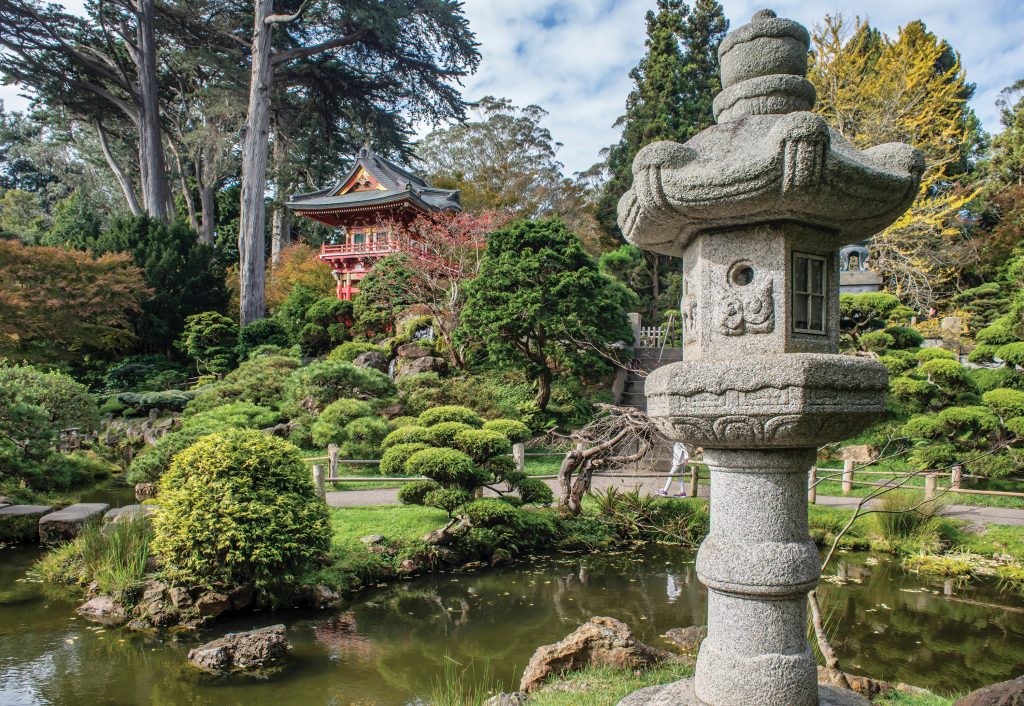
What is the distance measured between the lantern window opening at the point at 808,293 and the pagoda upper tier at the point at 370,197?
19.6 m

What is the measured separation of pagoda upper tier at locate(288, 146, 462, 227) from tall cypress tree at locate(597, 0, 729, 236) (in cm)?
725

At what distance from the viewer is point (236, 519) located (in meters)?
5.80

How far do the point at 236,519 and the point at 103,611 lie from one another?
5.34 feet

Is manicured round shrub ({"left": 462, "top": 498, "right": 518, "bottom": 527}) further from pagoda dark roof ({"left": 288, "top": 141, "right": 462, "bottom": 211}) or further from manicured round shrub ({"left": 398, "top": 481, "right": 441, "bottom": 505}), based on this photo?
pagoda dark roof ({"left": 288, "top": 141, "right": 462, "bottom": 211})

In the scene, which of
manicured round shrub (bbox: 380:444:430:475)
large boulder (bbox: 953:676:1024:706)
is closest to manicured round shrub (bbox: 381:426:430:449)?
manicured round shrub (bbox: 380:444:430:475)

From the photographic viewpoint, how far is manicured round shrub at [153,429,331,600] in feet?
18.8

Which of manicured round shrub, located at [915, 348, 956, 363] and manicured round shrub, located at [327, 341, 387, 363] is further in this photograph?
manicured round shrub, located at [327, 341, 387, 363]

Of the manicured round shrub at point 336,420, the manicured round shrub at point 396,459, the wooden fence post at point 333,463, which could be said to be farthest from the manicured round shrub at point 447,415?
the manicured round shrub at point 336,420

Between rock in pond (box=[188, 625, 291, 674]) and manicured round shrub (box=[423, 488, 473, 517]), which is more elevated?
manicured round shrub (box=[423, 488, 473, 517])

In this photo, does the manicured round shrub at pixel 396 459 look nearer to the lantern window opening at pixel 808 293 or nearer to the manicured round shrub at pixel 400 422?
the manicured round shrub at pixel 400 422

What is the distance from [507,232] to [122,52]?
16633 millimetres

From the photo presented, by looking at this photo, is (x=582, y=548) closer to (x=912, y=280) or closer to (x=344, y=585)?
(x=344, y=585)

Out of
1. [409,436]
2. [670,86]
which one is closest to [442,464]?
[409,436]

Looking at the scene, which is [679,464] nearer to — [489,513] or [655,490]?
[655,490]
